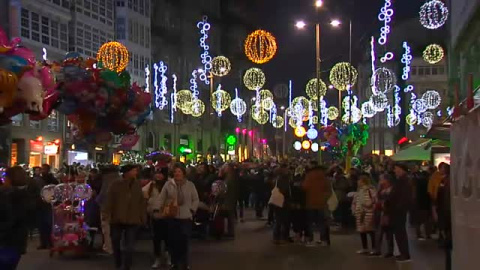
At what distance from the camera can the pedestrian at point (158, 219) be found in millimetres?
12070

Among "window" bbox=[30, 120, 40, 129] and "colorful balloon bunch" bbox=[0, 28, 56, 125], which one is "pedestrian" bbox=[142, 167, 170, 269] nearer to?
"colorful balloon bunch" bbox=[0, 28, 56, 125]

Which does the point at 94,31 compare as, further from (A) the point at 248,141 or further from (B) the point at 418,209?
(A) the point at 248,141

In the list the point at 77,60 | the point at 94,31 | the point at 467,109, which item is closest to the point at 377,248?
the point at 77,60

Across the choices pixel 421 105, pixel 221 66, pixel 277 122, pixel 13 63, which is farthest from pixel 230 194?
pixel 277 122

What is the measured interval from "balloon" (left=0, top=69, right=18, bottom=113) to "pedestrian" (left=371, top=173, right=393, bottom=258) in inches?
277

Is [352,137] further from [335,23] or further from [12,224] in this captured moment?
[12,224]

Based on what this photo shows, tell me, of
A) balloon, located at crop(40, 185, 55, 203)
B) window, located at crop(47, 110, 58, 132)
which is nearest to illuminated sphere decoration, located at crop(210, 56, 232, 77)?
balloon, located at crop(40, 185, 55, 203)

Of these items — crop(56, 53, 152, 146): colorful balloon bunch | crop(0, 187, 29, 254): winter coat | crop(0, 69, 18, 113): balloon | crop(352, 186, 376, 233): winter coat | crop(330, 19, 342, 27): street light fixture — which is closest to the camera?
crop(0, 187, 29, 254): winter coat

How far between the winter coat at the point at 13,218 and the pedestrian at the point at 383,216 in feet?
24.3

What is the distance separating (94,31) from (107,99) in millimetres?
Result: 38103

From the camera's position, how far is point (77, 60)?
15.3 metres

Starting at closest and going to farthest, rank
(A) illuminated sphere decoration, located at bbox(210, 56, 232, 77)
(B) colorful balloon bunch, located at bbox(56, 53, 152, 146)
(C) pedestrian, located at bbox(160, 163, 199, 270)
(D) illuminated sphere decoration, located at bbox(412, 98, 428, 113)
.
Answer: (C) pedestrian, located at bbox(160, 163, 199, 270)
(B) colorful balloon bunch, located at bbox(56, 53, 152, 146)
(A) illuminated sphere decoration, located at bbox(210, 56, 232, 77)
(D) illuminated sphere decoration, located at bbox(412, 98, 428, 113)

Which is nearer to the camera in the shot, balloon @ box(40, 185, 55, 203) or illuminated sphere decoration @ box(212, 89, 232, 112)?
balloon @ box(40, 185, 55, 203)

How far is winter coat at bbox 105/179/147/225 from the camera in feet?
38.8
